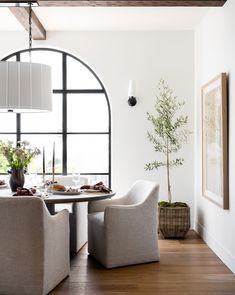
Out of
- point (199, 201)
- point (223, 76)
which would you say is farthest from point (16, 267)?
point (199, 201)

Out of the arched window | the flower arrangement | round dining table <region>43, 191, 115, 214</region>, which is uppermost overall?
the arched window

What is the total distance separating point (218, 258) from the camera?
4.72 metres

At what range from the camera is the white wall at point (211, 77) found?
4324 millimetres

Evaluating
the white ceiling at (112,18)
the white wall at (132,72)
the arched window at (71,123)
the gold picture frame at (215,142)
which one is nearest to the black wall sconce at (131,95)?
the white wall at (132,72)

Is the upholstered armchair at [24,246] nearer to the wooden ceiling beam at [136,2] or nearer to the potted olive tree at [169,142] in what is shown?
the wooden ceiling beam at [136,2]

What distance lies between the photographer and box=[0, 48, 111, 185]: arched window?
21.5 feet

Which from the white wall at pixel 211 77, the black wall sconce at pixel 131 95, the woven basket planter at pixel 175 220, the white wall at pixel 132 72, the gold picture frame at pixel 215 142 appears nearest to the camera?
the white wall at pixel 211 77

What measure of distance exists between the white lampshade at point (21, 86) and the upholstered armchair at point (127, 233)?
1199 millimetres

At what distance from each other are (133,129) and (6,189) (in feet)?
7.33

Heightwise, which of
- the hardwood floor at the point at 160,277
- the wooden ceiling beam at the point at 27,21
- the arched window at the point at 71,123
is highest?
the wooden ceiling beam at the point at 27,21

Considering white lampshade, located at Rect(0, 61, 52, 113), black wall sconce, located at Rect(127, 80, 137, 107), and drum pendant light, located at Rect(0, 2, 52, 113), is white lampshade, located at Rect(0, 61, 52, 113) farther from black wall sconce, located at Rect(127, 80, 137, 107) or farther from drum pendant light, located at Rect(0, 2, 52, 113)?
black wall sconce, located at Rect(127, 80, 137, 107)

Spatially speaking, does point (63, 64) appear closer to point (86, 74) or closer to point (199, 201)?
point (86, 74)

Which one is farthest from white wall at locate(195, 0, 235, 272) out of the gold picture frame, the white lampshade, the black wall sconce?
the white lampshade

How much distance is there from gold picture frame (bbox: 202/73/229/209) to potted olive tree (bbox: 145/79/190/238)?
0.45 meters
